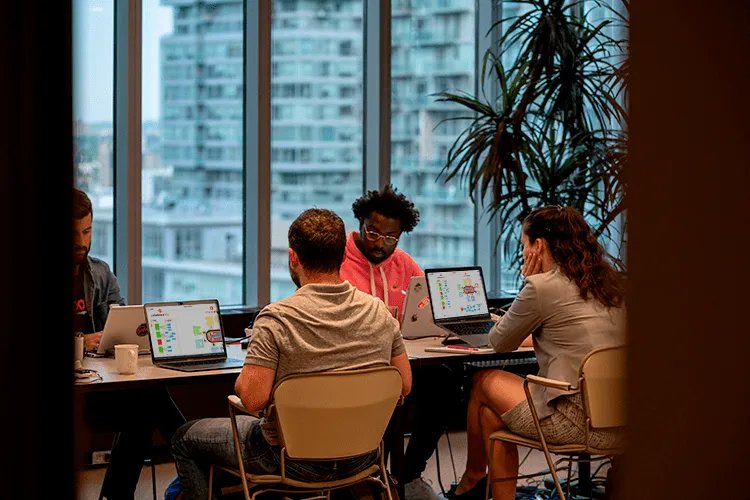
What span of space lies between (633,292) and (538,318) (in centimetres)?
240

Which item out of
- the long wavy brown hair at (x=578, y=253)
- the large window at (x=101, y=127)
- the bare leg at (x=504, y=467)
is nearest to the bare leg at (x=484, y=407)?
the bare leg at (x=504, y=467)

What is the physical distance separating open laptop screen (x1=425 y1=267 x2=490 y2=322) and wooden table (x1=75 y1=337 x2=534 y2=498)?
139mm

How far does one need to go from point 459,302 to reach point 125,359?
60.4 inches

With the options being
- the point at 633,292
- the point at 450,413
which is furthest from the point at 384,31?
the point at 633,292

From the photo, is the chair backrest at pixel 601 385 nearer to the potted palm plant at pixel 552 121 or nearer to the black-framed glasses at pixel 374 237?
the black-framed glasses at pixel 374 237

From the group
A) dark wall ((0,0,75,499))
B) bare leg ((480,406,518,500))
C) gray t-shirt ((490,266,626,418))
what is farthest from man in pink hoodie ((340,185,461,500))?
dark wall ((0,0,75,499))

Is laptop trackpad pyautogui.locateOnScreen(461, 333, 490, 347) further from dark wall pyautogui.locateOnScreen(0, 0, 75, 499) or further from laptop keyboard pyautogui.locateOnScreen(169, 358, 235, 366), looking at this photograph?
dark wall pyautogui.locateOnScreen(0, 0, 75, 499)

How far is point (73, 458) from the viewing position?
3.07 ft

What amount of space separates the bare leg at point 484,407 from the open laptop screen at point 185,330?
1027 millimetres

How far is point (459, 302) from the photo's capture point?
4078 mm

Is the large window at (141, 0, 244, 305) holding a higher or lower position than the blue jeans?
higher

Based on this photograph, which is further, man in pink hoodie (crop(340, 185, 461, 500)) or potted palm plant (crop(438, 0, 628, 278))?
potted palm plant (crop(438, 0, 628, 278))

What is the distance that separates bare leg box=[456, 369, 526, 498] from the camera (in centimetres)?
356

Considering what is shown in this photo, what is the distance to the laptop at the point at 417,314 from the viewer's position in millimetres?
3996
